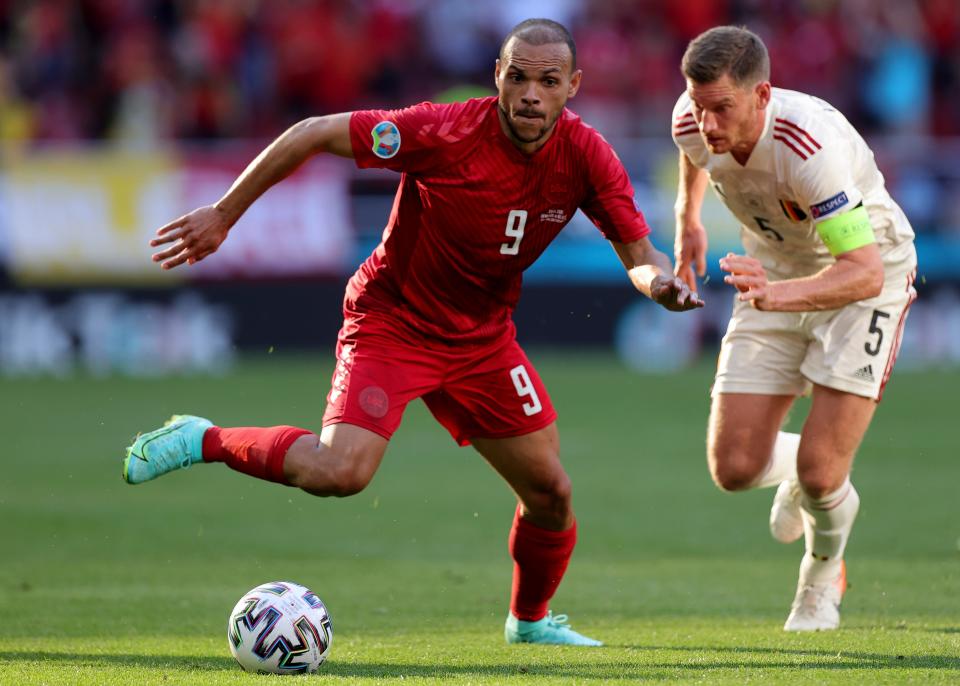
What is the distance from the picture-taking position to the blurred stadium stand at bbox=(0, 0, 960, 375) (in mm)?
17234

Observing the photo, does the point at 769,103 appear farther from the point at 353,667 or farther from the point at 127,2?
the point at 127,2

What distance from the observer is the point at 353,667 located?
19.0 feet

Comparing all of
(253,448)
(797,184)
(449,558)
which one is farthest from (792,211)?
(449,558)

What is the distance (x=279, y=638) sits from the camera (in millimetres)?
5668

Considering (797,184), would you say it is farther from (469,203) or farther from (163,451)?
(163,451)

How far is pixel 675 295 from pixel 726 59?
1076 millimetres

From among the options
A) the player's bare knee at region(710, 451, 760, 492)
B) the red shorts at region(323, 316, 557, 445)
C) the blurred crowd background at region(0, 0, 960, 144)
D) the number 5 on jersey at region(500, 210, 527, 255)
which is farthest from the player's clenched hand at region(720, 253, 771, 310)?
the blurred crowd background at region(0, 0, 960, 144)

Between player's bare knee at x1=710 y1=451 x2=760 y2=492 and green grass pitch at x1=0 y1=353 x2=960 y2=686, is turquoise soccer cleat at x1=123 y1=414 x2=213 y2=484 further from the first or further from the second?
player's bare knee at x1=710 y1=451 x2=760 y2=492

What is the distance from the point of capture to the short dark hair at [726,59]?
6281 mm

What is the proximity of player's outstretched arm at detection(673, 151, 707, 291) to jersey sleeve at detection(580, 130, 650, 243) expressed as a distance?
0.90 meters

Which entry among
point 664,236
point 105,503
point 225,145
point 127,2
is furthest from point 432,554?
point 127,2

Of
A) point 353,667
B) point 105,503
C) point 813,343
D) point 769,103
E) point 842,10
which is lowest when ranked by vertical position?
point 105,503

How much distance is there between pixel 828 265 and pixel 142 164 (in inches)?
463

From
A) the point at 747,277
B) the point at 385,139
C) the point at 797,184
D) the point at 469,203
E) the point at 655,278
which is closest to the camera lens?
the point at 747,277
